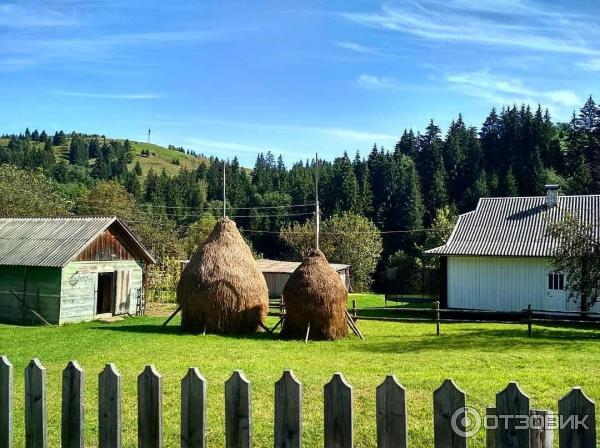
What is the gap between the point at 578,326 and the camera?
85.9 ft

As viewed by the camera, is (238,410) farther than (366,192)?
No

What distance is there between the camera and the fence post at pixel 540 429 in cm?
292

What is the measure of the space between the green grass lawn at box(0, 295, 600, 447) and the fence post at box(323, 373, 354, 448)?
353 centimetres

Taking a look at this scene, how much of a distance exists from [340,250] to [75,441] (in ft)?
195

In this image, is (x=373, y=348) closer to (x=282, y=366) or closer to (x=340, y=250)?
(x=282, y=366)

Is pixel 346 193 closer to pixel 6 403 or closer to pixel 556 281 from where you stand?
pixel 556 281

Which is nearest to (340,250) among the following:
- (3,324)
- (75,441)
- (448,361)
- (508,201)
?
(508,201)

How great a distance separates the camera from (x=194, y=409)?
3412 millimetres

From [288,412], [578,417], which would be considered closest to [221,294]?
[288,412]

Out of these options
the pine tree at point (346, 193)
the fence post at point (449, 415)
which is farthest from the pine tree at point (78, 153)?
the fence post at point (449, 415)

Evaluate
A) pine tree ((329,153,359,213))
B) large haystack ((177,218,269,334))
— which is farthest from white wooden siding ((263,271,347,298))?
pine tree ((329,153,359,213))

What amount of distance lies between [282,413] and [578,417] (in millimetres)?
1532

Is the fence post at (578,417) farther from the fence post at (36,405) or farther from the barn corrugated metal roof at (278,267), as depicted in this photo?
the barn corrugated metal roof at (278,267)

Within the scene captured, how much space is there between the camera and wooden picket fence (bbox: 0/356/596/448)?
2.88 metres
